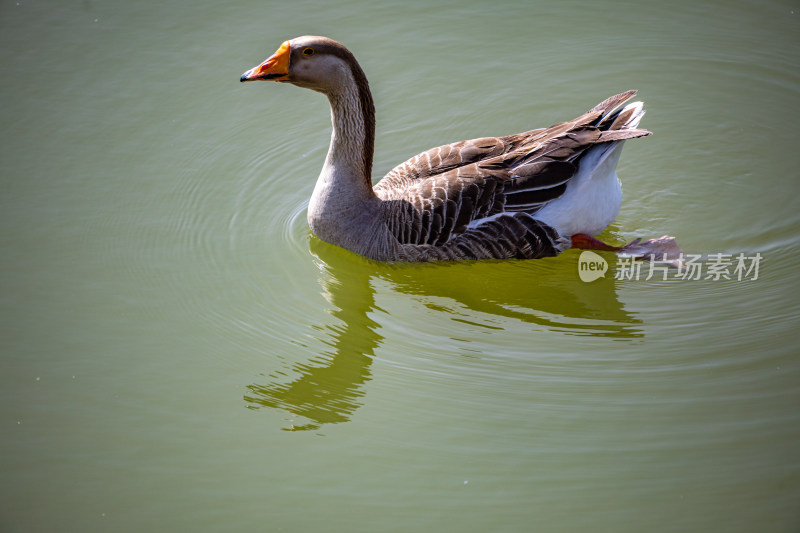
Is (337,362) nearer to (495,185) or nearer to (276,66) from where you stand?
(495,185)

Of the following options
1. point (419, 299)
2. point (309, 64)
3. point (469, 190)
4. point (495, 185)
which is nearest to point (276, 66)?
point (309, 64)

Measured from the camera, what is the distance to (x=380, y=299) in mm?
6547

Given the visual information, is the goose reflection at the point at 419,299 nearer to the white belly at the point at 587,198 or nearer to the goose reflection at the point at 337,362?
the goose reflection at the point at 337,362

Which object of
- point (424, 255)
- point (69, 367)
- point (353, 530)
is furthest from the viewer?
point (424, 255)

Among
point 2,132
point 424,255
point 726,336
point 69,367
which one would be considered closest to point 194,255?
point 69,367

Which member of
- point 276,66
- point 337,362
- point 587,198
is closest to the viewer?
point 337,362

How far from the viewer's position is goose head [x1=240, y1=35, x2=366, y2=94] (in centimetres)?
639

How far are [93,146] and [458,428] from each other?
16.4 ft

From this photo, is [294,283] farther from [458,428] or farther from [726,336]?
[726,336]

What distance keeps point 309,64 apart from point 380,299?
77.7 inches

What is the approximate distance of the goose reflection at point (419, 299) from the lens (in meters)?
5.60

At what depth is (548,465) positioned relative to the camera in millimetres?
4984

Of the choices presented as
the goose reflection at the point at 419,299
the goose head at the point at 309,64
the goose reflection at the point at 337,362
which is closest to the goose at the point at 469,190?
the goose head at the point at 309,64

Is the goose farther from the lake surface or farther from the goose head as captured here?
the lake surface
